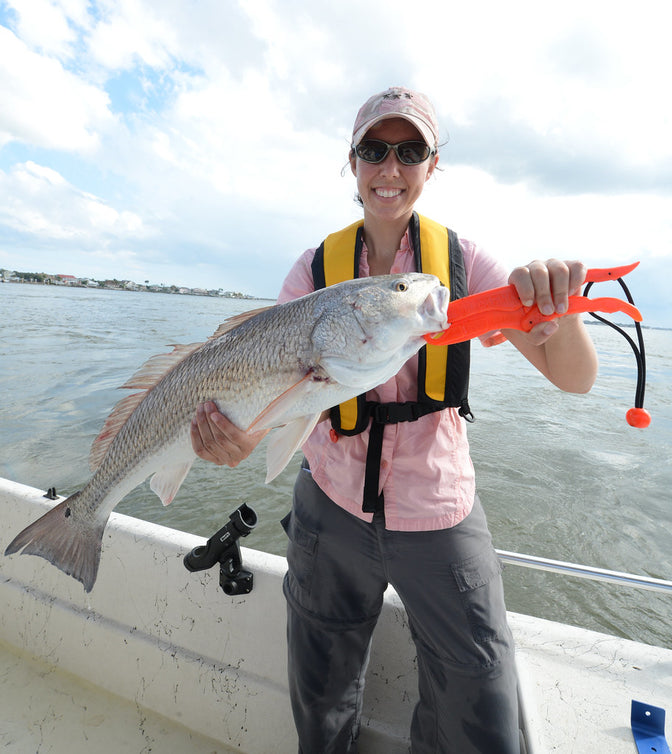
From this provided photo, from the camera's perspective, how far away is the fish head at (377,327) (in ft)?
6.52

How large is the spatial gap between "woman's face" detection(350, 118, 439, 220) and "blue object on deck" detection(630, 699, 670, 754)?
8.88 feet

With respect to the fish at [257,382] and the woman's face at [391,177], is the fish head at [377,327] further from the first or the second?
the woman's face at [391,177]

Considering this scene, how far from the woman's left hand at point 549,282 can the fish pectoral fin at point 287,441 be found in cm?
102

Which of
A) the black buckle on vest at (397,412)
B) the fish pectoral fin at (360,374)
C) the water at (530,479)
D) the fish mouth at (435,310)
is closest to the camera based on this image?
the fish mouth at (435,310)

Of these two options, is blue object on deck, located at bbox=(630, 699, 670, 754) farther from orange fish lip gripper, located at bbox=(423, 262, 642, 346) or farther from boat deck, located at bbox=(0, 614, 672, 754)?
orange fish lip gripper, located at bbox=(423, 262, 642, 346)

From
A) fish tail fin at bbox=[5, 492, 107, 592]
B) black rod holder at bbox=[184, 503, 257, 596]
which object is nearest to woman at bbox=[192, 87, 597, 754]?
black rod holder at bbox=[184, 503, 257, 596]

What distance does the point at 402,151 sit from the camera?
2465 mm

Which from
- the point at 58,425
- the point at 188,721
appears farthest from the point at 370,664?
the point at 58,425

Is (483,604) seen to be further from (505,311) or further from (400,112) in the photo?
(400,112)

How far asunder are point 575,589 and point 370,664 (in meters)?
3.69

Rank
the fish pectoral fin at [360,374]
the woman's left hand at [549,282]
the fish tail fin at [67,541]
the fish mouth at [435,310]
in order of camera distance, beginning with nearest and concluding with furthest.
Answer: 1. the woman's left hand at [549,282]
2. the fish mouth at [435,310]
3. the fish pectoral fin at [360,374]
4. the fish tail fin at [67,541]

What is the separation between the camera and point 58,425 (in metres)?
9.77

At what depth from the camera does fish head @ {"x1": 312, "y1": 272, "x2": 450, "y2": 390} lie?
1.99m

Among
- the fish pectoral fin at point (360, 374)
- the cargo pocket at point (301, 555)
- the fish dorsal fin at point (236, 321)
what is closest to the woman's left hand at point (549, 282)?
the fish pectoral fin at point (360, 374)
